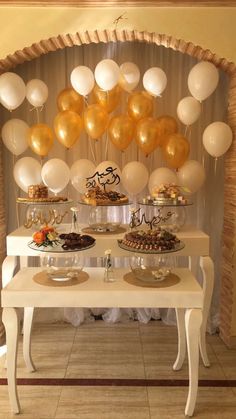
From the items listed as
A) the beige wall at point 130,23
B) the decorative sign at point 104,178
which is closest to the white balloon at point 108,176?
the decorative sign at point 104,178

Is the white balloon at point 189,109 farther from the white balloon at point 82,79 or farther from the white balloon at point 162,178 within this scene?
the white balloon at point 82,79

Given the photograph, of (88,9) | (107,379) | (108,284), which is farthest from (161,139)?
(107,379)

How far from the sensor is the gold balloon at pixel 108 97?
3.03m

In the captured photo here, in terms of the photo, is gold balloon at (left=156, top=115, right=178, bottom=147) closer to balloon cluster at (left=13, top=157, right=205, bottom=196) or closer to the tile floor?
balloon cluster at (left=13, top=157, right=205, bottom=196)

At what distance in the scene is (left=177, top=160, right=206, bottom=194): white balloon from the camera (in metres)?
3.00

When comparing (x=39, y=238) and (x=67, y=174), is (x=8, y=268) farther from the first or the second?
(x=67, y=174)

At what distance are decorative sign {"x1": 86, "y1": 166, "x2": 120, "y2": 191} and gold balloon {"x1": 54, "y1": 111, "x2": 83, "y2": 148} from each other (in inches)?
13.1

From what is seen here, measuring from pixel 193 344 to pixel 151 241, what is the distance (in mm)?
606

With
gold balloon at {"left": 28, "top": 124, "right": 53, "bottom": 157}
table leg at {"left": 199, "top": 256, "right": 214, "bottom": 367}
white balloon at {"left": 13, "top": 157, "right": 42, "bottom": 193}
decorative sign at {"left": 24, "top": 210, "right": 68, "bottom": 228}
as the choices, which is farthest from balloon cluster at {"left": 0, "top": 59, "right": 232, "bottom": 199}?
table leg at {"left": 199, "top": 256, "right": 214, "bottom": 367}

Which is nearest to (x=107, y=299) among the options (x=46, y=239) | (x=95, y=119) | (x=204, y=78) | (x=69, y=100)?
(x=46, y=239)

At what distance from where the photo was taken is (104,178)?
305 centimetres

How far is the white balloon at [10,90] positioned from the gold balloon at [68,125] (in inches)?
12.6

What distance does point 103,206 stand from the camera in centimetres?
288

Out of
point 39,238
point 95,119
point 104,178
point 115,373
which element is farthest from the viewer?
point 104,178
